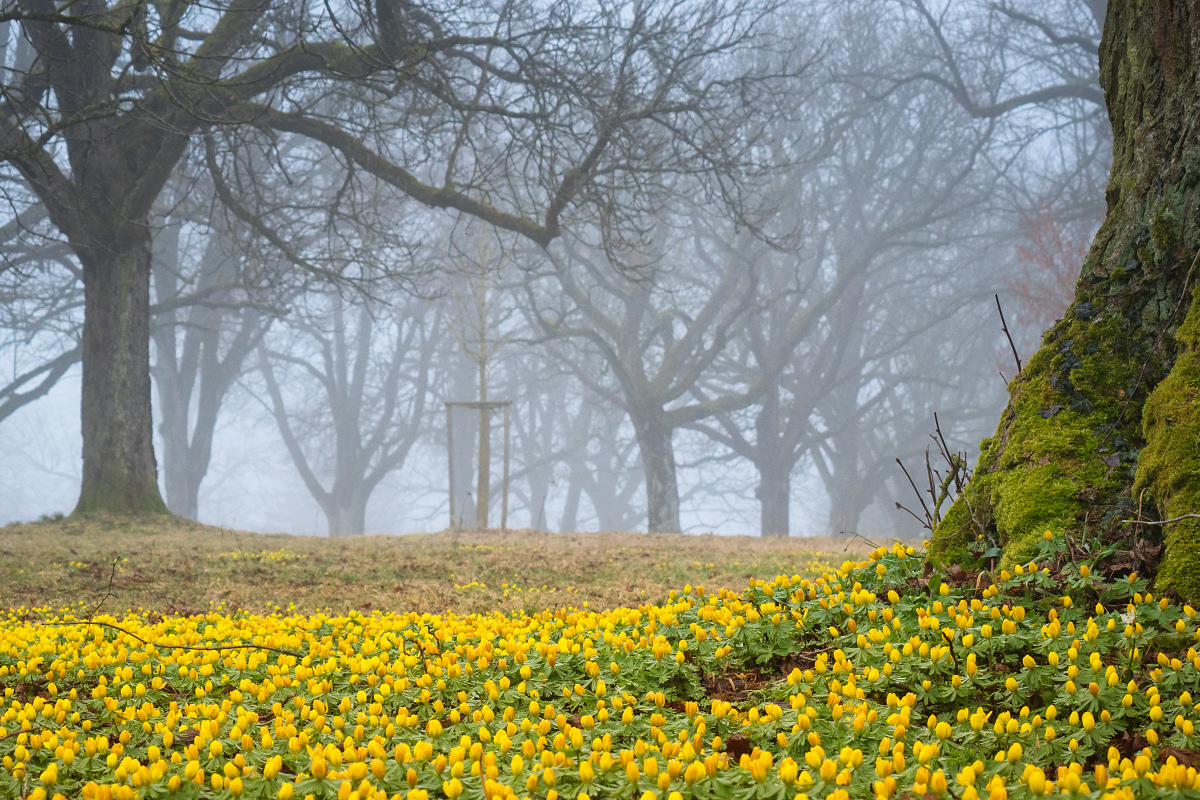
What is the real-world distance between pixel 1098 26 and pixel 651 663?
21.1 meters

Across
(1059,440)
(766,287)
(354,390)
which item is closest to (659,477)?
(766,287)

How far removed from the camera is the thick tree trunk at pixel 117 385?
11148 mm

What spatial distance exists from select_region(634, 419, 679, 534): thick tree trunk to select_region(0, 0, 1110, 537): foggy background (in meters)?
0.08

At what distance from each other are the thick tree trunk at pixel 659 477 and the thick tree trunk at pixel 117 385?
11.6 metres

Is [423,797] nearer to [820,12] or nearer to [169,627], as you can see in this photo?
[169,627]

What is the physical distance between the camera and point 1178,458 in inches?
117

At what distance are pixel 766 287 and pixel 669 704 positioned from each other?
24.4 metres

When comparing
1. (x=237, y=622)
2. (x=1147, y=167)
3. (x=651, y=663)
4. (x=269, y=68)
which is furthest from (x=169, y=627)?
(x=269, y=68)

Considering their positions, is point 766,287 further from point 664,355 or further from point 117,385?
point 117,385

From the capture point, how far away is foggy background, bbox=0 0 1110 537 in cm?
1848

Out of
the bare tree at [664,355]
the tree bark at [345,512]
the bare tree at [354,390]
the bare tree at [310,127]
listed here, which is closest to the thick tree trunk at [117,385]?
the bare tree at [310,127]

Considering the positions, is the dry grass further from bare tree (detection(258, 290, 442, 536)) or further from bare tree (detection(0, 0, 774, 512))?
bare tree (detection(258, 290, 442, 536))

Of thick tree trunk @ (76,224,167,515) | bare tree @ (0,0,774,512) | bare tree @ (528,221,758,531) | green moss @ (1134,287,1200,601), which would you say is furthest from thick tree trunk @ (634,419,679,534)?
green moss @ (1134,287,1200,601)

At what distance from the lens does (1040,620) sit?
2.73 metres
